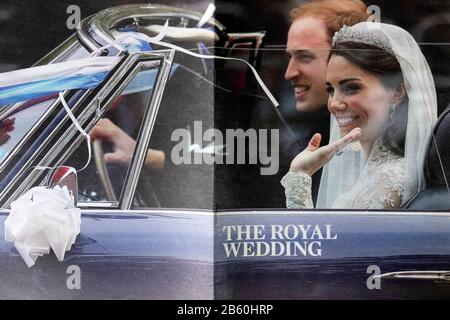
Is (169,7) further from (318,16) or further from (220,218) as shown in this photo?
(220,218)

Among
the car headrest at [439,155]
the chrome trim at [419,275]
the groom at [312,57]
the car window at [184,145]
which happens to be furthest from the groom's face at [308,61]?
the chrome trim at [419,275]

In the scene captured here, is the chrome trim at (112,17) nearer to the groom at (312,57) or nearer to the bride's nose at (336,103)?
the groom at (312,57)

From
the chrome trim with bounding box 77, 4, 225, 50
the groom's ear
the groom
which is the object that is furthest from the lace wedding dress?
the chrome trim with bounding box 77, 4, 225, 50

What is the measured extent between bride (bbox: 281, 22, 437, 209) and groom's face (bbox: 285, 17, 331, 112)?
0.15 feet

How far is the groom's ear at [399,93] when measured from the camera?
3891 millimetres

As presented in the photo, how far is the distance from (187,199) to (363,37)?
1.23 metres

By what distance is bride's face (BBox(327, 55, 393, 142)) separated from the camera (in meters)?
3.90

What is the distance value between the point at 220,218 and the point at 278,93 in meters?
0.71

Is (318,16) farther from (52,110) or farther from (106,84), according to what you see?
(52,110)
